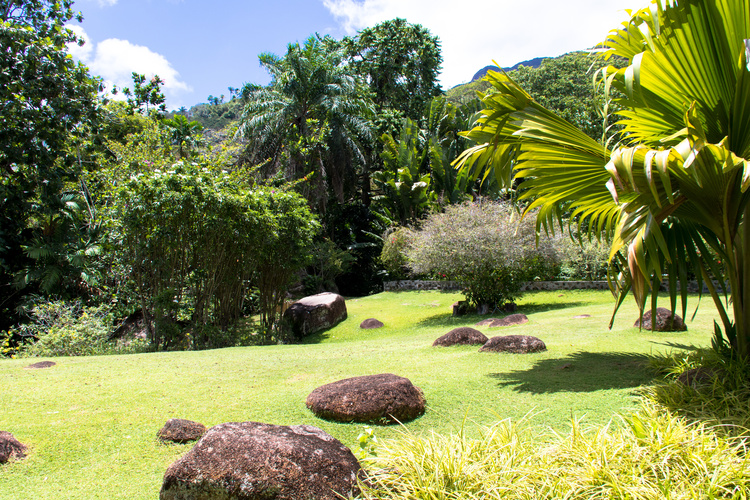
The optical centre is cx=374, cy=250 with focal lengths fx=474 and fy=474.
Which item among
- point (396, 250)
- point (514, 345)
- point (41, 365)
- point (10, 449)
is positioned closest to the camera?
point (10, 449)

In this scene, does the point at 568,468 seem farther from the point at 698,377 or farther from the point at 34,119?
the point at 34,119

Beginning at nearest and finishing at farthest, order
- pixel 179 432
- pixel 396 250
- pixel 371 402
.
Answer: pixel 179 432
pixel 371 402
pixel 396 250

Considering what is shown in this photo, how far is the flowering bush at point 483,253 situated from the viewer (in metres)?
13.1

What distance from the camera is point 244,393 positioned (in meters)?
5.04

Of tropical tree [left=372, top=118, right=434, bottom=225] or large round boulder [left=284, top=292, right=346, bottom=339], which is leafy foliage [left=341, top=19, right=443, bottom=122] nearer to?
tropical tree [left=372, top=118, right=434, bottom=225]

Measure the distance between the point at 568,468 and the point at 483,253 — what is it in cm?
1066

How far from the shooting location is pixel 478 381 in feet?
17.0

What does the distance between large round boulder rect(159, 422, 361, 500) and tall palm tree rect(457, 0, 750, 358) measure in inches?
98.1

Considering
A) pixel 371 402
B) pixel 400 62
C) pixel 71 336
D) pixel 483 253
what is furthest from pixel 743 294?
pixel 400 62

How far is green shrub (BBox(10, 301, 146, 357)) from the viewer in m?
9.30

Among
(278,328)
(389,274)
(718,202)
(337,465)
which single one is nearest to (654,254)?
(718,202)

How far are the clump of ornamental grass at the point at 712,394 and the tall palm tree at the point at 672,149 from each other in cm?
24

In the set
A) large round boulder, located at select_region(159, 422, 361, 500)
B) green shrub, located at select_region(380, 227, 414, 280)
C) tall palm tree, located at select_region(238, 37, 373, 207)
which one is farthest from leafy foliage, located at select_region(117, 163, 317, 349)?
tall palm tree, located at select_region(238, 37, 373, 207)

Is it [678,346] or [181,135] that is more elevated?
[181,135]
